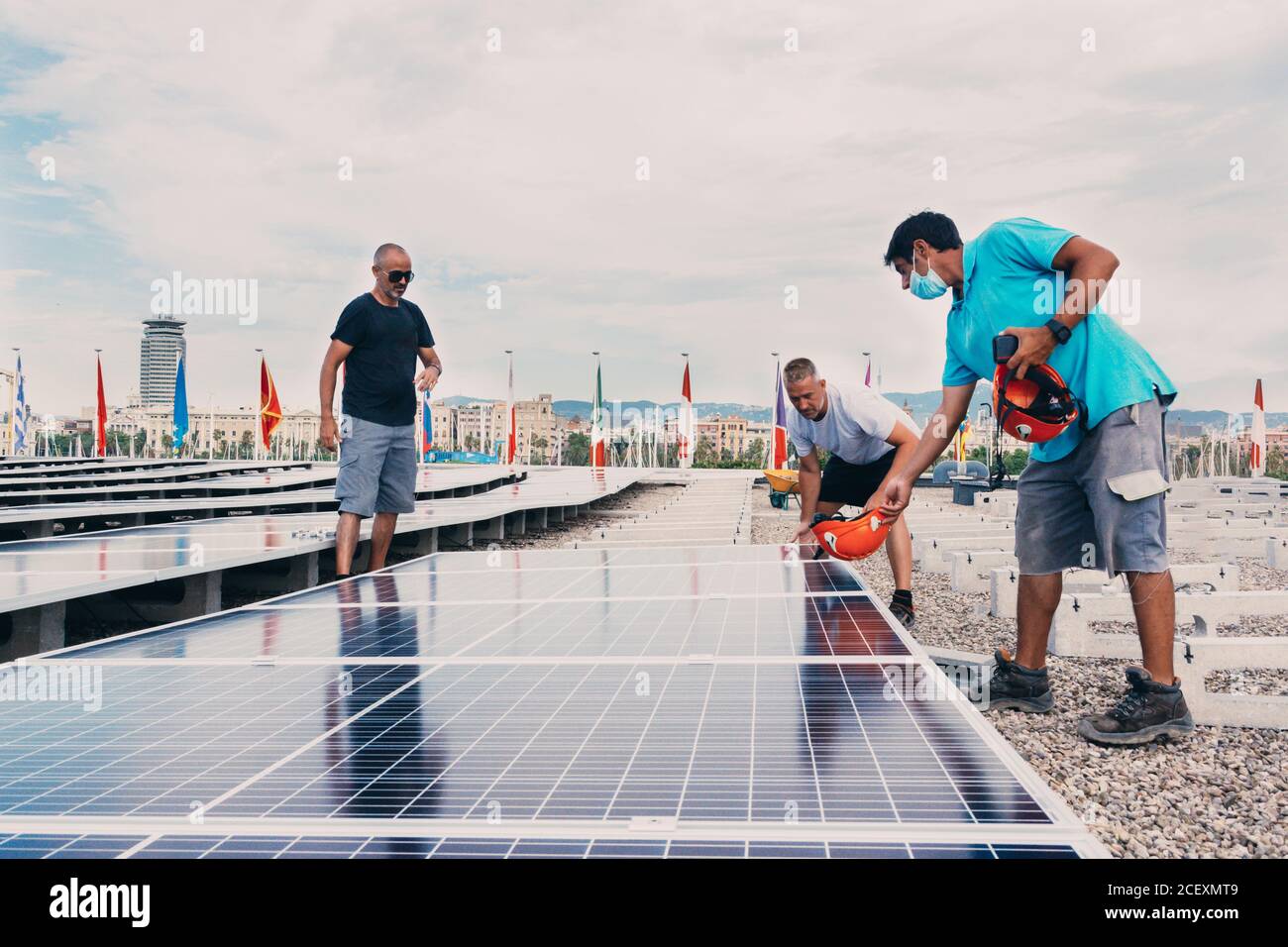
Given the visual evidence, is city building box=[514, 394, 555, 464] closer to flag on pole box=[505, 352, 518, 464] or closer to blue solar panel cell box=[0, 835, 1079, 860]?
flag on pole box=[505, 352, 518, 464]

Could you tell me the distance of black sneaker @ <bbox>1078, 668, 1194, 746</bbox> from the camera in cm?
411

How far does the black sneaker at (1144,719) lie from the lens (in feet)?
13.5

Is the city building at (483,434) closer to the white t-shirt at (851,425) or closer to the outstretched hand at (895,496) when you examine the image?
the white t-shirt at (851,425)

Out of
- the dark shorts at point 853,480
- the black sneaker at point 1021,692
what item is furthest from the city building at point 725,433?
the black sneaker at point 1021,692

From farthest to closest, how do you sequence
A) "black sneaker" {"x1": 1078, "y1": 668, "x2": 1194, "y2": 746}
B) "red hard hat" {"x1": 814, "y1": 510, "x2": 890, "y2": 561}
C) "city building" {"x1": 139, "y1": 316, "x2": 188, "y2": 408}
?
1. "city building" {"x1": 139, "y1": 316, "x2": 188, "y2": 408}
2. "red hard hat" {"x1": 814, "y1": 510, "x2": 890, "y2": 561}
3. "black sneaker" {"x1": 1078, "y1": 668, "x2": 1194, "y2": 746}

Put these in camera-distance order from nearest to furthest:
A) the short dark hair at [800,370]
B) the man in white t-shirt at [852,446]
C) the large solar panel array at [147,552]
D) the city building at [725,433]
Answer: the large solar panel array at [147,552] < the short dark hair at [800,370] < the man in white t-shirt at [852,446] < the city building at [725,433]

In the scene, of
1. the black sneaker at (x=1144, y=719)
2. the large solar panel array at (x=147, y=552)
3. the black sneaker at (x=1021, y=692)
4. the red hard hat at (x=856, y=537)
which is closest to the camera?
the black sneaker at (x=1144, y=719)

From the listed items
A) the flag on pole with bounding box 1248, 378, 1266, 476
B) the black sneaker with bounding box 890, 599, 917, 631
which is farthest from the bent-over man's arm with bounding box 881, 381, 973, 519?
the flag on pole with bounding box 1248, 378, 1266, 476

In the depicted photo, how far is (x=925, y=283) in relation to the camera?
4914 mm

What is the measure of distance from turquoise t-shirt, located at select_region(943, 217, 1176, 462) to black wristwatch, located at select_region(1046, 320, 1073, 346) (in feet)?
0.24

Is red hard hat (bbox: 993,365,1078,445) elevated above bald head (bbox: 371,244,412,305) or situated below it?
below

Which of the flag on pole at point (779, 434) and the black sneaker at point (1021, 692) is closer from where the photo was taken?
the black sneaker at point (1021, 692)

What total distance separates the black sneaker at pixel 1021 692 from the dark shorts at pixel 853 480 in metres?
2.69
